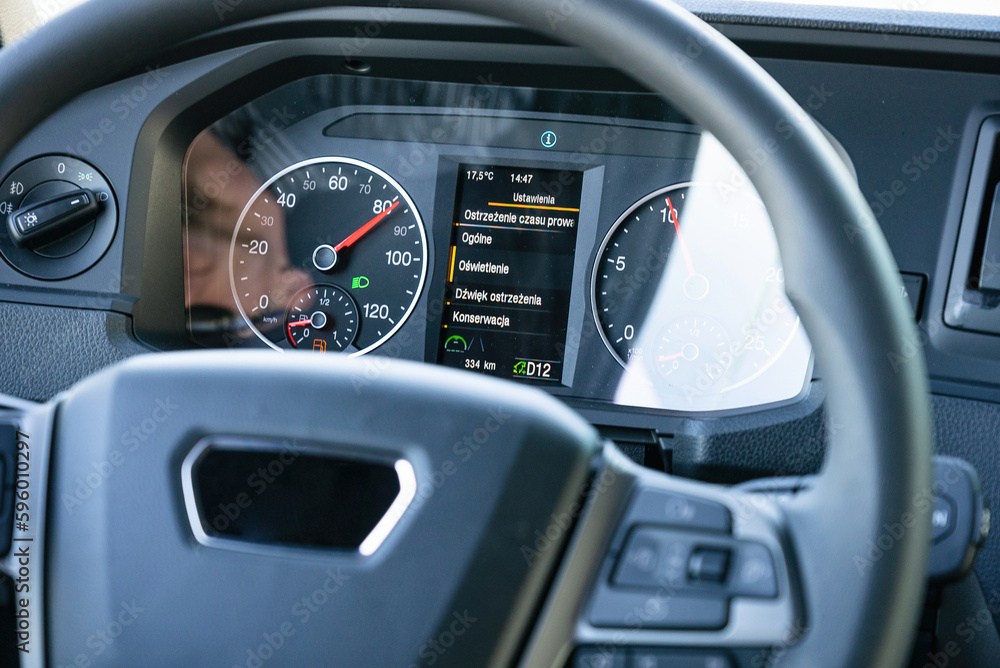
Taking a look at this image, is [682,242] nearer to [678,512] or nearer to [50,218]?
[678,512]

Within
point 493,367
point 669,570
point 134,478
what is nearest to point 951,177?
point 493,367

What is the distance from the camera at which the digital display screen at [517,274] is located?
4.89 feet

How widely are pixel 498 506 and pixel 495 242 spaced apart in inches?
35.6

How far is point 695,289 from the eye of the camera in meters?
1.43

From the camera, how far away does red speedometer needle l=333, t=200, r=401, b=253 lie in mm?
1556

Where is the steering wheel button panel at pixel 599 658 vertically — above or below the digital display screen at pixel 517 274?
below

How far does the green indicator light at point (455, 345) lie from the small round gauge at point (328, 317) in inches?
6.7

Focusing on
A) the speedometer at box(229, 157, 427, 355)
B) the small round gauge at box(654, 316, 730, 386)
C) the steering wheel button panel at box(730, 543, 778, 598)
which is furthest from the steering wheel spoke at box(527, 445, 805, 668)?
the speedometer at box(229, 157, 427, 355)

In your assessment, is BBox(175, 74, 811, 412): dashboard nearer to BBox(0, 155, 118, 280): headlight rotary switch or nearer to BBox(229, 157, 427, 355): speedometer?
BBox(229, 157, 427, 355): speedometer

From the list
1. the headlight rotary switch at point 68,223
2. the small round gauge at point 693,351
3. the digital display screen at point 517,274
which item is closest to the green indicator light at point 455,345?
the digital display screen at point 517,274

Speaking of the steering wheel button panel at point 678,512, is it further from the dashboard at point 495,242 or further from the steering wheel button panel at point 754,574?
the dashboard at point 495,242

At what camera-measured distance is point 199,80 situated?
1.43 meters

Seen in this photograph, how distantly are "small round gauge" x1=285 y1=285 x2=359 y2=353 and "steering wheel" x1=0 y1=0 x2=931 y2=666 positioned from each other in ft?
2.76

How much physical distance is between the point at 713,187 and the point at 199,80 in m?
0.87
